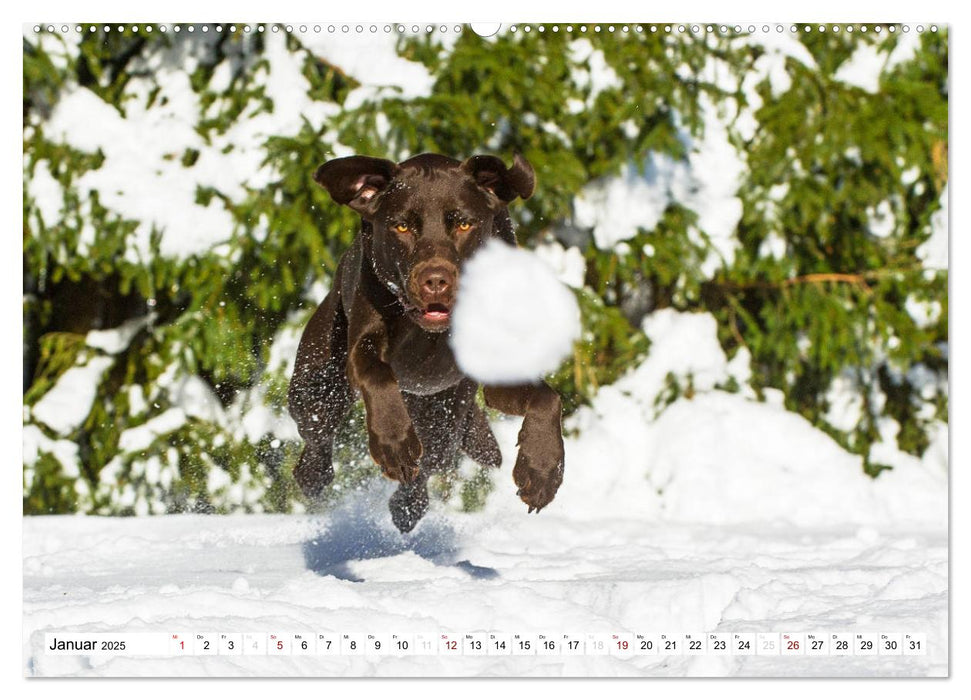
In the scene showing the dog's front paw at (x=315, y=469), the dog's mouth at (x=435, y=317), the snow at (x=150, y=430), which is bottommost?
the dog's front paw at (x=315, y=469)

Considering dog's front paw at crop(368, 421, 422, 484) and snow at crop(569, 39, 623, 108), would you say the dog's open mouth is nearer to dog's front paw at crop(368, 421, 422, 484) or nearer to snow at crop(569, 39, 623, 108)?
dog's front paw at crop(368, 421, 422, 484)

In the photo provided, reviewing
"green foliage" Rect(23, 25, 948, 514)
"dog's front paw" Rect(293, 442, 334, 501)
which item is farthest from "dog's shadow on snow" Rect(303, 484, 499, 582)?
"green foliage" Rect(23, 25, 948, 514)

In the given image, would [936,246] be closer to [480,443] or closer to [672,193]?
[672,193]

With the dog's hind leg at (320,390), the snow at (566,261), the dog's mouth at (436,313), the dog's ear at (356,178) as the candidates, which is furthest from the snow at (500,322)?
the snow at (566,261)

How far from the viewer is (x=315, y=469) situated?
4832 millimetres

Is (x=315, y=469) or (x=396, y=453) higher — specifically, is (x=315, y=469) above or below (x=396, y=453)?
below

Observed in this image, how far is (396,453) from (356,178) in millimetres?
952

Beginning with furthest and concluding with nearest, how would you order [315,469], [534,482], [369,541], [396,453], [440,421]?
[369,541], [315,469], [440,421], [534,482], [396,453]

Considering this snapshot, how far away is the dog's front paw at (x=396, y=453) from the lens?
138 inches

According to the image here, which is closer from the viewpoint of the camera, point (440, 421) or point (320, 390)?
point (440, 421)

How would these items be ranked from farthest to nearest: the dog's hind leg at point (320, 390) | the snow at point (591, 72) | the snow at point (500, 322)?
the snow at point (591, 72) < the dog's hind leg at point (320, 390) < the snow at point (500, 322)

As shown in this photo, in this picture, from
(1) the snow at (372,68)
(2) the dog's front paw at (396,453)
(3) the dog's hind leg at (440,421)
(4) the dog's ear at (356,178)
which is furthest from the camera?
(1) the snow at (372,68)

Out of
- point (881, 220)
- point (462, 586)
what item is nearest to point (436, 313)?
point (462, 586)

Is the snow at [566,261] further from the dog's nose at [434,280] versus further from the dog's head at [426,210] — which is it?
the dog's nose at [434,280]
